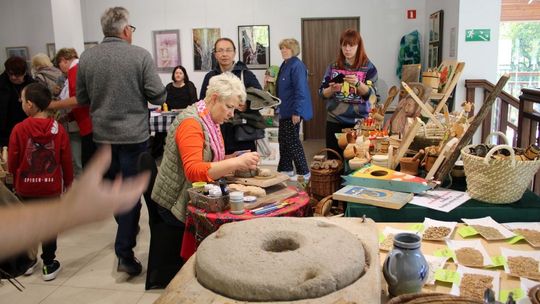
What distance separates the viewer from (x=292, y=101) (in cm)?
497

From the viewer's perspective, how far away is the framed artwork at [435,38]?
6277mm

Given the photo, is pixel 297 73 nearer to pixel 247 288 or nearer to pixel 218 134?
pixel 218 134

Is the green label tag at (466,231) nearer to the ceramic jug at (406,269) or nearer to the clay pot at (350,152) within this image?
the ceramic jug at (406,269)

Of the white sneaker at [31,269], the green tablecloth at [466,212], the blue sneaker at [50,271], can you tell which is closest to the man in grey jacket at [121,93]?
the blue sneaker at [50,271]

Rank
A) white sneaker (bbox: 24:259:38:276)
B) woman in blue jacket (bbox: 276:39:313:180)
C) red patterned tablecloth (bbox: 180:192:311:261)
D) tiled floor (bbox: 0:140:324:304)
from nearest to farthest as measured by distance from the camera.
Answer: red patterned tablecloth (bbox: 180:192:311:261), tiled floor (bbox: 0:140:324:304), white sneaker (bbox: 24:259:38:276), woman in blue jacket (bbox: 276:39:313:180)

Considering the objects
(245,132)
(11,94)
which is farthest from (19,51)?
(245,132)

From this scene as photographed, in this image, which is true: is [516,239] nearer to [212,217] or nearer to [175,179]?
[212,217]

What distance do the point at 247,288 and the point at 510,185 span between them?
135 centimetres

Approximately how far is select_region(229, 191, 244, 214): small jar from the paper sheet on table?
759mm

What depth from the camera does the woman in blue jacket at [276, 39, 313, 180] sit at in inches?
194

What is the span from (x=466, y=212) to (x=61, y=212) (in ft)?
5.44

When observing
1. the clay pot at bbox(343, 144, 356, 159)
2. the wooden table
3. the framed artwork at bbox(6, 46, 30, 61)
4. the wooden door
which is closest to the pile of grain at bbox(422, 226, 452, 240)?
the wooden table

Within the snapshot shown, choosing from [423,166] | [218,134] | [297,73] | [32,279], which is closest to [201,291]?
[218,134]

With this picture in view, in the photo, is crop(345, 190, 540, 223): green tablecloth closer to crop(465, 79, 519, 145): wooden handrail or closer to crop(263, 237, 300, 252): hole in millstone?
crop(263, 237, 300, 252): hole in millstone
